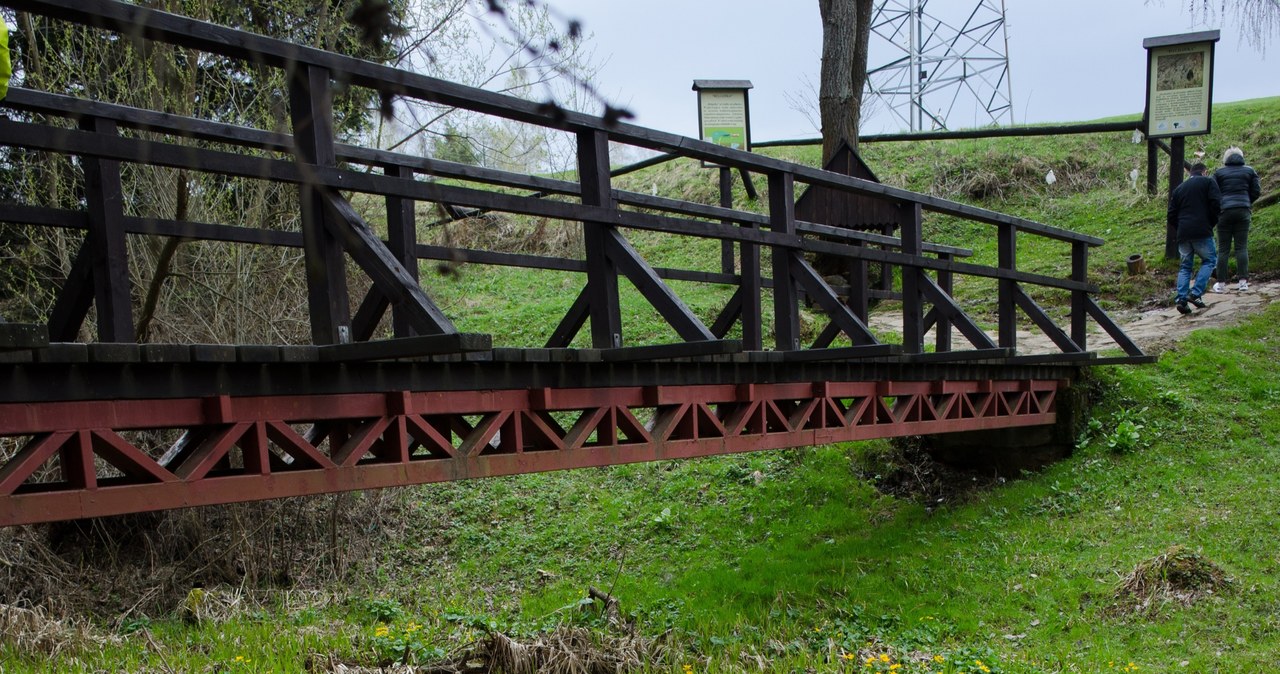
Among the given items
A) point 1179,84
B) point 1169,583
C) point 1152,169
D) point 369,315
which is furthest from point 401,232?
point 1152,169

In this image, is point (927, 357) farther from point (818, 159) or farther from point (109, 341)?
point (818, 159)

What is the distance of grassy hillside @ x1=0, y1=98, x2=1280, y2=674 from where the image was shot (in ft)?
23.0

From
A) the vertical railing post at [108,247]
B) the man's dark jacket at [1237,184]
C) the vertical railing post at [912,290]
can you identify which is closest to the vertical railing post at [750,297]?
the vertical railing post at [912,290]

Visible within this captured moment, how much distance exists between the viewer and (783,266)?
7.31m

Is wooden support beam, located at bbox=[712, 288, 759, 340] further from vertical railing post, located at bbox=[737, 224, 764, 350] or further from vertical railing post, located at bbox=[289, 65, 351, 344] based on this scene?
vertical railing post, located at bbox=[289, 65, 351, 344]

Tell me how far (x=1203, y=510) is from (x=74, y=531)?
9.87 metres

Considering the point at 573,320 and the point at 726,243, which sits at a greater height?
the point at 726,243

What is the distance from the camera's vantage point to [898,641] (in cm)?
759

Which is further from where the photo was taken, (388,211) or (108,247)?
(388,211)

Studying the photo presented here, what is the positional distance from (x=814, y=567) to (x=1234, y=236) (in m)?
9.20

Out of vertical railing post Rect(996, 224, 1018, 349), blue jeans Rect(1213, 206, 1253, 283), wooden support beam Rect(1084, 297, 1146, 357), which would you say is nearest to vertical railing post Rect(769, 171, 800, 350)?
vertical railing post Rect(996, 224, 1018, 349)

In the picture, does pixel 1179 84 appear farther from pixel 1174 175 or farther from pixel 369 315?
pixel 369 315

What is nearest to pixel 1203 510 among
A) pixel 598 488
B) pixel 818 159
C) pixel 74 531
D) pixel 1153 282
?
pixel 598 488

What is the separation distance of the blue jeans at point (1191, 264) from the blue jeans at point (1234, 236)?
57 centimetres
